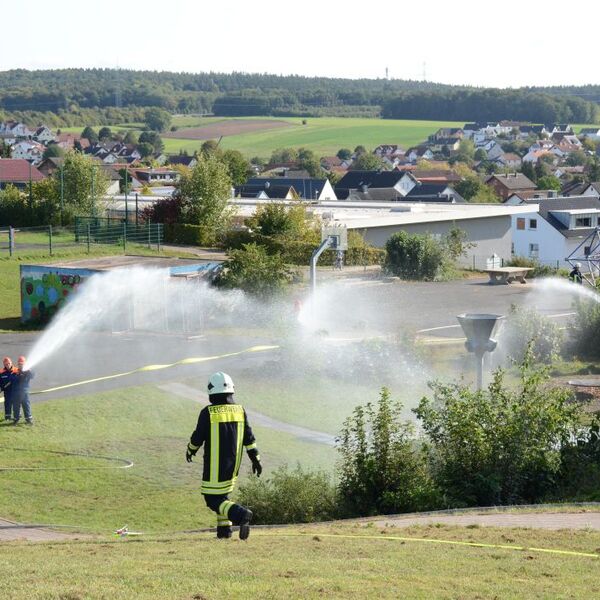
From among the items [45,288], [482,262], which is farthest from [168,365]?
[482,262]

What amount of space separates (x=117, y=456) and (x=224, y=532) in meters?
9.06

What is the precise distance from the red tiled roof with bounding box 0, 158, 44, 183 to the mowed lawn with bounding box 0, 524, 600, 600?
9515 centimetres

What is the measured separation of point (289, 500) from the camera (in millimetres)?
16531

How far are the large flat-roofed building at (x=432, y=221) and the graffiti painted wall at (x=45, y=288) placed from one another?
19.2 m

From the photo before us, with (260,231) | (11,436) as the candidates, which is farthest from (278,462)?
(260,231)

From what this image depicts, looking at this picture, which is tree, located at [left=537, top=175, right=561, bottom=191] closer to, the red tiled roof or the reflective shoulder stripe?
the red tiled roof

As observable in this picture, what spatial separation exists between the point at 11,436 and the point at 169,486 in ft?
14.3

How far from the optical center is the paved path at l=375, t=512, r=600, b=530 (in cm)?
Answer: 1396

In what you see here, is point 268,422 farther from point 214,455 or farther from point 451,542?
point 214,455

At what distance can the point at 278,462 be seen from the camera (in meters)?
21.0

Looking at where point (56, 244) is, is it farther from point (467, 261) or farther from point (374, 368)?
point (374, 368)

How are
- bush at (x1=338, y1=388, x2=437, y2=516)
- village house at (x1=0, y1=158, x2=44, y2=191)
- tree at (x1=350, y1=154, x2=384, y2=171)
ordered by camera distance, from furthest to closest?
tree at (x1=350, y1=154, x2=384, y2=171)
village house at (x1=0, y1=158, x2=44, y2=191)
bush at (x1=338, y1=388, x2=437, y2=516)

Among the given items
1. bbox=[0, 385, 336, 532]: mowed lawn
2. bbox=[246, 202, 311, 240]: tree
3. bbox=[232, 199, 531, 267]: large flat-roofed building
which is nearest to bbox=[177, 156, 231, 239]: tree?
bbox=[232, 199, 531, 267]: large flat-roofed building

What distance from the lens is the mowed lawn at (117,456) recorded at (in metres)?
17.5
